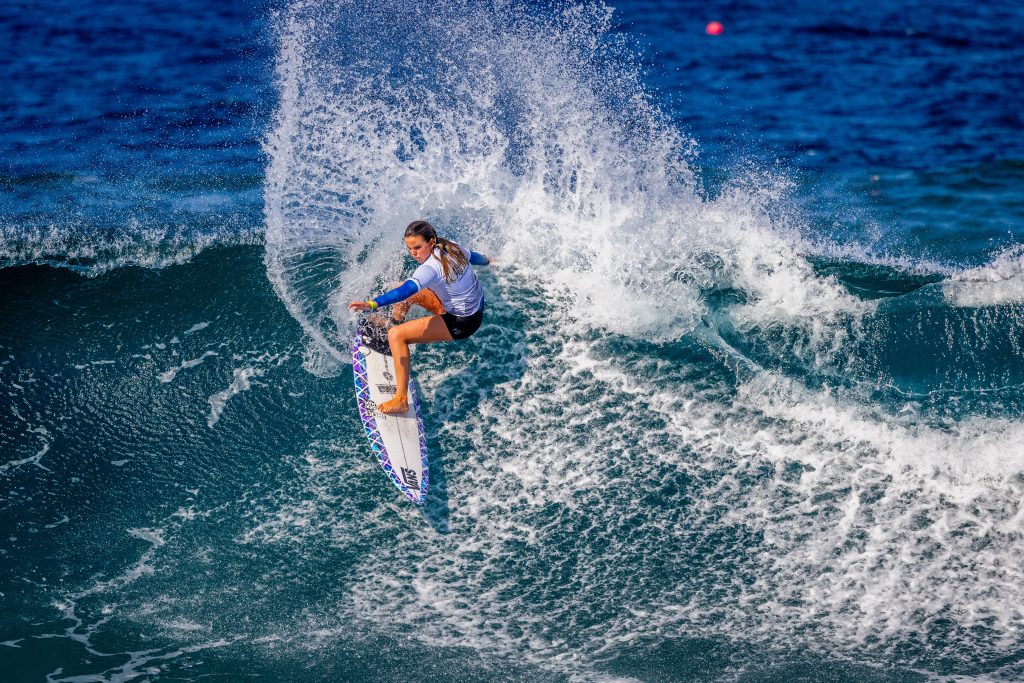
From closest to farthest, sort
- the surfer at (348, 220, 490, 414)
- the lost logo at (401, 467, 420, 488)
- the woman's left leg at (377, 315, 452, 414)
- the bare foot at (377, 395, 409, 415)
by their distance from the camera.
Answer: the surfer at (348, 220, 490, 414), the lost logo at (401, 467, 420, 488), the woman's left leg at (377, 315, 452, 414), the bare foot at (377, 395, 409, 415)

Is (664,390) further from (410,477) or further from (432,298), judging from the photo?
(410,477)

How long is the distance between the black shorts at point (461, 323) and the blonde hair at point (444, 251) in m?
0.49

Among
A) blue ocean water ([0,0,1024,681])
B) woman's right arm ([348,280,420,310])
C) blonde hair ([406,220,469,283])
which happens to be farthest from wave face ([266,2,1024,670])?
woman's right arm ([348,280,420,310])

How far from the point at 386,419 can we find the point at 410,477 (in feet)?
2.27

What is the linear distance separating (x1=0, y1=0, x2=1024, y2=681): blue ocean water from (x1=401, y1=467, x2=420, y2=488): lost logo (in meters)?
0.26

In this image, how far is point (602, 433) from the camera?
870cm

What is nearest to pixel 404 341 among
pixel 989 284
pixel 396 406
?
pixel 396 406

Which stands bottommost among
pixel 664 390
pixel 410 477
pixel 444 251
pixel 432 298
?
pixel 410 477

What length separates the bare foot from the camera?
8.54 m

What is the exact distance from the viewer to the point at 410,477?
823cm

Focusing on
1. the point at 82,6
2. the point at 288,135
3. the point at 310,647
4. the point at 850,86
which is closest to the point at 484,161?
the point at 288,135

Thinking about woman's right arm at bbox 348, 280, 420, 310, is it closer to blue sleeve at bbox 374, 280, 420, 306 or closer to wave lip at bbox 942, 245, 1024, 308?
blue sleeve at bbox 374, 280, 420, 306

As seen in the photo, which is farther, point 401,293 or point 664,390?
point 664,390

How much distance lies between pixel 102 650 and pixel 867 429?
735 cm
